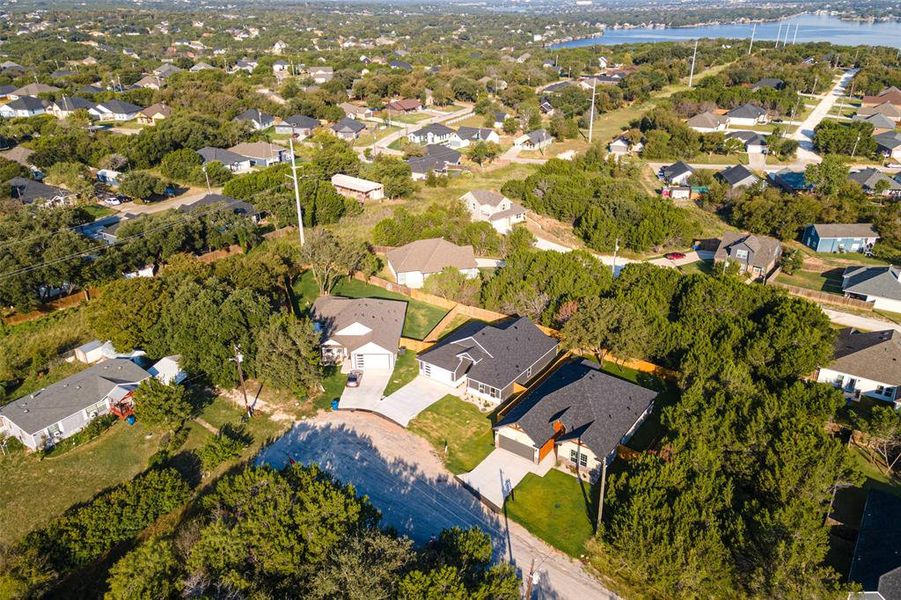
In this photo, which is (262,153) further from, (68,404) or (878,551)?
(878,551)

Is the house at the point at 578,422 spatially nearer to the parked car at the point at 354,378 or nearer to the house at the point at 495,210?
the parked car at the point at 354,378

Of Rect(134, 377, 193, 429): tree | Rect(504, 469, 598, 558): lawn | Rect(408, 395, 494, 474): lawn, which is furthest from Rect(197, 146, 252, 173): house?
Rect(504, 469, 598, 558): lawn

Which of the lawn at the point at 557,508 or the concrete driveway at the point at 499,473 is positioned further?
the concrete driveway at the point at 499,473

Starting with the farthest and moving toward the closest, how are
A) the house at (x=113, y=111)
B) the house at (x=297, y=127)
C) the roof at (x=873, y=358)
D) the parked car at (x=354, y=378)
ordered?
the house at (x=113, y=111) < the house at (x=297, y=127) < the parked car at (x=354, y=378) < the roof at (x=873, y=358)

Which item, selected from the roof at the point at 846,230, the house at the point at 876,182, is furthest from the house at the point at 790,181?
the roof at the point at 846,230

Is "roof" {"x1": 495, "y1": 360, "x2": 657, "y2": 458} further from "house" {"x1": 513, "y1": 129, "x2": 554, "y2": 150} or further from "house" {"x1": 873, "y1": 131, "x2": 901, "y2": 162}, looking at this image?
"house" {"x1": 873, "y1": 131, "x2": 901, "y2": 162}

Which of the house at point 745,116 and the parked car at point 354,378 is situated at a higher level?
the house at point 745,116
